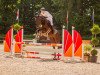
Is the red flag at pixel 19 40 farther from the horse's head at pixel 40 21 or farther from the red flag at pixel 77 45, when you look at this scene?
the red flag at pixel 77 45

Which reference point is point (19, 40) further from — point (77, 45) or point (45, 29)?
point (77, 45)

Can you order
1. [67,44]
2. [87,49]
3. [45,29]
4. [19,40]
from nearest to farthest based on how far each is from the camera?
[67,44], [87,49], [45,29], [19,40]

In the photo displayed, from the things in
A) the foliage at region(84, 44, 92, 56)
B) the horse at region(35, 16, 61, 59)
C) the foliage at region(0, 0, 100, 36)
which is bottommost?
the foliage at region(84, 44, 92, 56)

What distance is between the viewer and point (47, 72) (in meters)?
10.9

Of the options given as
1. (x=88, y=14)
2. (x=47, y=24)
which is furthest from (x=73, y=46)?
(x=88, y=14)

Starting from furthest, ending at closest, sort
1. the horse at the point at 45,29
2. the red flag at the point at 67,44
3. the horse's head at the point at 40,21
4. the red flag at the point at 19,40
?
the red flag at the point at 19,40
the horse at the point at 45,29
the horse's head at the point at 40,21
the red flag at the point at 67,44

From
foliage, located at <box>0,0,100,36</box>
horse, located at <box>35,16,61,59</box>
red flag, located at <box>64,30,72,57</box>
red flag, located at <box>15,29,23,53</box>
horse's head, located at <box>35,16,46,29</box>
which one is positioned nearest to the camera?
red flag, located at <box>64,30,72,57</box>

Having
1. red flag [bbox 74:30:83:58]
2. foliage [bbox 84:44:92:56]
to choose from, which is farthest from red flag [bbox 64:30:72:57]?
foliage [bbox 84:44:92:56]

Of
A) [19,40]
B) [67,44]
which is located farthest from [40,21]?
[67,44]

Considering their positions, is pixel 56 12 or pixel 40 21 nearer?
pixel 40 21

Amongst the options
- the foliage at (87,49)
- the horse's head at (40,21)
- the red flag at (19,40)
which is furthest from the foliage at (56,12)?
the foliage at (87,49)

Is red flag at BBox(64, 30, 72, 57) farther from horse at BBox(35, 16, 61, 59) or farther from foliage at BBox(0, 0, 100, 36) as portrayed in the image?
foliage at BBox(0, 0, 100, 36)

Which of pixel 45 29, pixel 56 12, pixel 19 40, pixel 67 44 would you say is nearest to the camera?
pixel 67 44

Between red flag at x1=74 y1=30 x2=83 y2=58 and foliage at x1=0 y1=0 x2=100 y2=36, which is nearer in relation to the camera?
red flag at x1=74 y1=30 x2=83 y2=58
